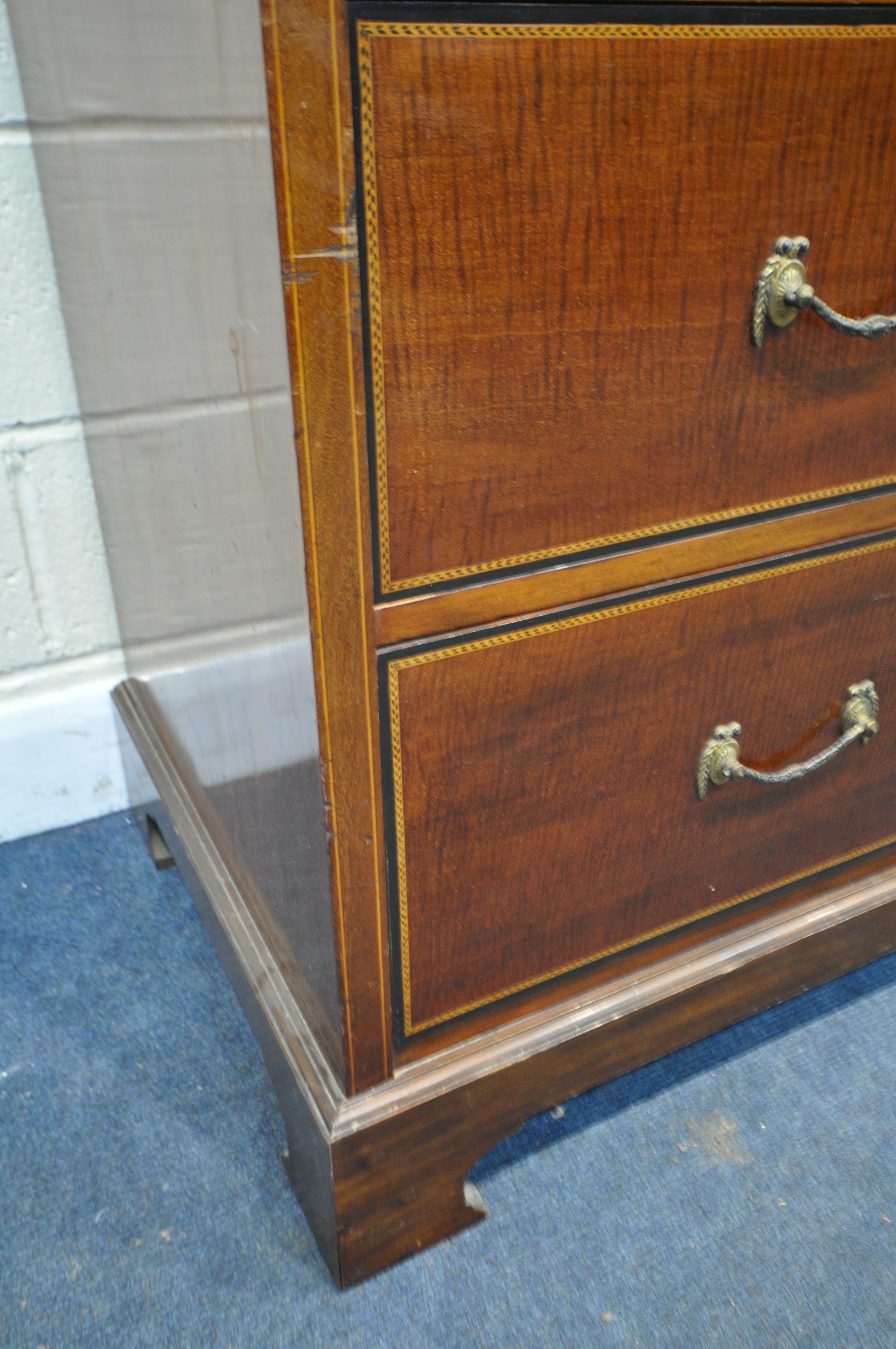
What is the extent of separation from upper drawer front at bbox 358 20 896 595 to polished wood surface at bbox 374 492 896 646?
0.04ft

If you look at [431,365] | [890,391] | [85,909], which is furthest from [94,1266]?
[890,391]

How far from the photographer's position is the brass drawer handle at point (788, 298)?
490 millimetres

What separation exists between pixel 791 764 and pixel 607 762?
6.2 inches

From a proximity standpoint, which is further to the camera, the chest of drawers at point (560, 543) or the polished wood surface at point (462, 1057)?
the polished wood surface at point (462, 1057)

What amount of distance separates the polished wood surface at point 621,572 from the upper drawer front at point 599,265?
0.01 meters

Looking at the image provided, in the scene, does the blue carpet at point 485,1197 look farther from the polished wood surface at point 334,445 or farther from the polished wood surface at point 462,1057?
the polished wood surface at point 334,445

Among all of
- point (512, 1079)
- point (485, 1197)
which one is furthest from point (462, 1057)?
point (485, 1197)

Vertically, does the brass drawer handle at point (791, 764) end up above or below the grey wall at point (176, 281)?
below

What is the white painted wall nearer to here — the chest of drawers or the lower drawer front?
the chest of drawers

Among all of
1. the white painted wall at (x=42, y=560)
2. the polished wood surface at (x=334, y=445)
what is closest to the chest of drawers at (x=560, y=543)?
the polished wood surface at (x=334, y=445)

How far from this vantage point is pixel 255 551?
1.72 feet

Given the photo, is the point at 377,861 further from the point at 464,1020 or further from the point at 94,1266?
the point at 94,1266

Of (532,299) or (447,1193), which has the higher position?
(532,299)

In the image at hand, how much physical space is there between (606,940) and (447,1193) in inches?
7.6
